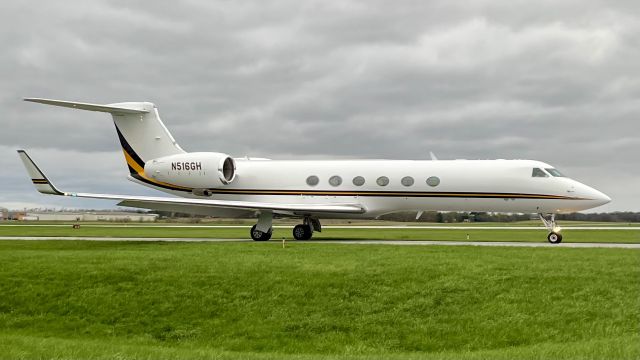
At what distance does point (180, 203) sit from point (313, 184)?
6146mm

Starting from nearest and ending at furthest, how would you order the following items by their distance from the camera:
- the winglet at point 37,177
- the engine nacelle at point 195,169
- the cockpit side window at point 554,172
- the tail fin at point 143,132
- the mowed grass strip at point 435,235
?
the winglet at point 37,177
the cockpit side window at point 554,172
the engine nacelle at point 195,169
the mowed grass strip at point 435,235
the tail fin at point 143,132

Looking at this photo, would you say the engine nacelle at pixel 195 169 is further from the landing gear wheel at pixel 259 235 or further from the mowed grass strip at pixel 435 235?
the mowed grass strip at pixel 435 235

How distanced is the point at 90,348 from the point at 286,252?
875 cm

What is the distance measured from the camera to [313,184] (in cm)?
3044

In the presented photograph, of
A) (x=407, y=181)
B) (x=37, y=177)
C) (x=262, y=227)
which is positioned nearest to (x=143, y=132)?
(x=37, y=177)

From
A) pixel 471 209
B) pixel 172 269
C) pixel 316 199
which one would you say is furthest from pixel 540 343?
pixel 316 199

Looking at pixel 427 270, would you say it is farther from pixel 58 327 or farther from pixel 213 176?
pixel 213 176

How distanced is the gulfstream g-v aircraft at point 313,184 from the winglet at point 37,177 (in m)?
0.04

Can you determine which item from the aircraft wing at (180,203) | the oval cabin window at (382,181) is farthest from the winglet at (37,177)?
the oval cabin window at (382,181)

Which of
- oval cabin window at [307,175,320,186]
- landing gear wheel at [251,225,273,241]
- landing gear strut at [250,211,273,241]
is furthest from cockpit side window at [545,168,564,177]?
landing gear wheel at [251,225,273,241]

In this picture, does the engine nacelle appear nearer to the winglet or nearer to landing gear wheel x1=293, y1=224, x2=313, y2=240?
landing gear wheel x1=293, y1=224, x2=313, y2=240

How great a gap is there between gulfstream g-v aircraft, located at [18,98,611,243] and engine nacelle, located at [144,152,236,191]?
0.05 m

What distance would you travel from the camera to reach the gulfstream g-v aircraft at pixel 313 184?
26891mm

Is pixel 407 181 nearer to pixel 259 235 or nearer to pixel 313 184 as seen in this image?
pixel 313 184
